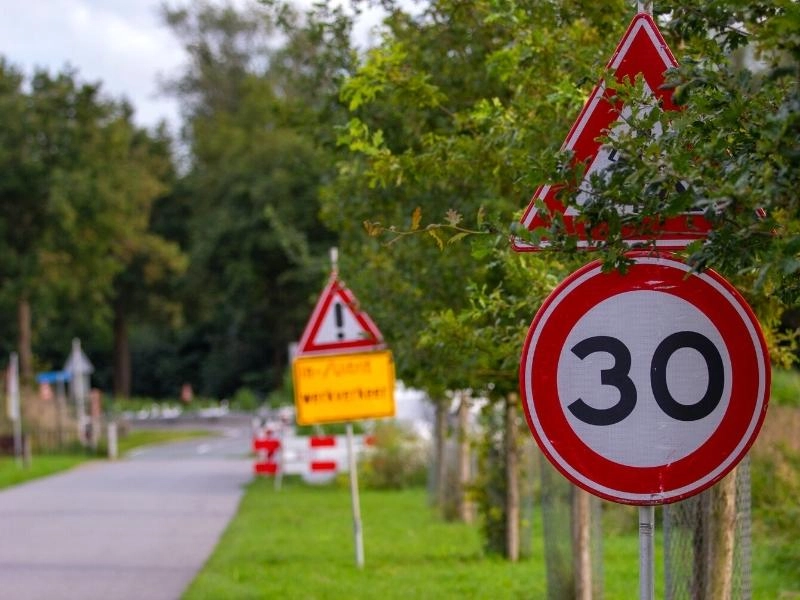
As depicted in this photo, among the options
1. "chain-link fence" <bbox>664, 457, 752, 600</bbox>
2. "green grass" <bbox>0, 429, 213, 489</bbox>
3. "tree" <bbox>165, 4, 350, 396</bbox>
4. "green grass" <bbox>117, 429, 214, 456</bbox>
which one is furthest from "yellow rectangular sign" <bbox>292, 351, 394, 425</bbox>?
"tree" <bbox>165, 4, 350, 396</bbox>

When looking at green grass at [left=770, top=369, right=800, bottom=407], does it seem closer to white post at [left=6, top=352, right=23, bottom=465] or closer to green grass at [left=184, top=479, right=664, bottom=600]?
green grass at [left=184, top=479, right=664, bottom=600]

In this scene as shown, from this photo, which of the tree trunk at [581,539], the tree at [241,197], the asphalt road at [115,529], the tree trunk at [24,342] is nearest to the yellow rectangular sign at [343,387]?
the asphalt road at [115,529]

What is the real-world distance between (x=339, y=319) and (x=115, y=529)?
6.29 metres

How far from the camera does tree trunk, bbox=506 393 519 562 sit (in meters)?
13.4

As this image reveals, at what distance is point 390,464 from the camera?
82.8 ft

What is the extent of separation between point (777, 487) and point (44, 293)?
36.7 metres

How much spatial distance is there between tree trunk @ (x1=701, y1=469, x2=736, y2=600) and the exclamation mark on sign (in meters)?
6.57

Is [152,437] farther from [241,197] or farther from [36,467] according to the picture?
[36,467]

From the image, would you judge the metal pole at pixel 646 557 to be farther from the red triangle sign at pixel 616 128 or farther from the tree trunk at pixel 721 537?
the tree trunk at pixel 721 537

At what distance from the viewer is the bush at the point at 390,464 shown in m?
25.2

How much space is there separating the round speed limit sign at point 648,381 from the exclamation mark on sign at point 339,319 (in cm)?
827

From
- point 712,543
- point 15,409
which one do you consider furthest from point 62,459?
point 712,543

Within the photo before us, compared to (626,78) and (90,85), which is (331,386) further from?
(90,85)

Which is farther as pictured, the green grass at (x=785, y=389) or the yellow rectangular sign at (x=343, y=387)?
the green grass at (x=785, y=389)
